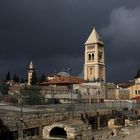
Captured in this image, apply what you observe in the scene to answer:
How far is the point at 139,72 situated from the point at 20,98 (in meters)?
89.5

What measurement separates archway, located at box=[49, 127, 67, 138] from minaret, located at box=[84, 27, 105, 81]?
6020 cm

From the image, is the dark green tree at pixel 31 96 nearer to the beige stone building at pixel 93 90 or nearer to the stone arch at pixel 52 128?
the stone arch at pixel 52 128

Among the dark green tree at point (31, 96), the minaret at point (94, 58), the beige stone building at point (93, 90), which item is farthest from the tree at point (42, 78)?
the dark green tree at point (31, 96)

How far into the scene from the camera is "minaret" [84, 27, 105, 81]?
9194cm

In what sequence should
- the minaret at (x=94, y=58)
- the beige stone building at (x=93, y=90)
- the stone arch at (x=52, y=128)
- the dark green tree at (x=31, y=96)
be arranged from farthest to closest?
1. the minaret at (x=94, y=58)
2. the beige stone building at (x=93, y=90)
3. the dark green tree at (x=31, y=96)
4. the stone arch at (x=52, y=128)

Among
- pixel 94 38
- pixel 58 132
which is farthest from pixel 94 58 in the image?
pixel 58 132

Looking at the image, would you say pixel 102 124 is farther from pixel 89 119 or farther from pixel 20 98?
pixel 20 98

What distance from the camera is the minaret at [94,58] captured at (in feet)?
302

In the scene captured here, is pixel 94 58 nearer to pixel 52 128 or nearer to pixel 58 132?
pixel 58 132

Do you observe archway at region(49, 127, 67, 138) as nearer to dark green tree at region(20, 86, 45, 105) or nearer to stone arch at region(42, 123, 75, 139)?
stone arch at region(42, 123, 75, 139)

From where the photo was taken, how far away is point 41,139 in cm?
2742

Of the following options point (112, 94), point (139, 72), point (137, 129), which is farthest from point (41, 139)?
point (139, 72)

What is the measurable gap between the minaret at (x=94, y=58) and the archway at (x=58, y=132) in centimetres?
6020

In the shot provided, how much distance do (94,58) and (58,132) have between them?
6303 cm
